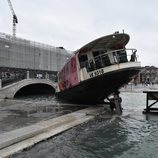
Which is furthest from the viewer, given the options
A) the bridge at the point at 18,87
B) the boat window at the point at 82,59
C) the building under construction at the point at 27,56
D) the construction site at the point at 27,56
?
the building under construction at the point at 27,56

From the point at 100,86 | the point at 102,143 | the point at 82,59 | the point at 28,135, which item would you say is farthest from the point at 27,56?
the point at 102,143

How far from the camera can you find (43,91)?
5319cm

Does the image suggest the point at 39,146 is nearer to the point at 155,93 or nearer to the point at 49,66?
the point at 155,93

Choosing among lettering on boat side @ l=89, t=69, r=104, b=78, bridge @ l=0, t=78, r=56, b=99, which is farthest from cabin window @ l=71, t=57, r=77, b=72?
bridge @ l=0, t=78, r=56, b=99

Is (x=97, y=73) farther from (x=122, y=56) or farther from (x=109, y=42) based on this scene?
(x=109, y=42)

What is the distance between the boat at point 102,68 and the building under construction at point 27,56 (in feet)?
111

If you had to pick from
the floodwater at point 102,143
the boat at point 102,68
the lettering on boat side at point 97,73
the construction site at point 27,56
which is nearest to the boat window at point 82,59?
the boat at point 102,68

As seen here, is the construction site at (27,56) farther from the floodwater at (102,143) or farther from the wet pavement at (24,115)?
the floodwater at (102,143)

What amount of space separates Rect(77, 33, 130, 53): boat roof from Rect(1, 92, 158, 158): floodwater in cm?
583

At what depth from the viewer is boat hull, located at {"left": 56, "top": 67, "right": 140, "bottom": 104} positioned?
52.7 ft

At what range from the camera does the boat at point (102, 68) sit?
52.4ft

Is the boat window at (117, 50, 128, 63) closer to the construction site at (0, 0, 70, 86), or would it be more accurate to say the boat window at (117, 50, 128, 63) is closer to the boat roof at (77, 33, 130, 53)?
the boat roof at (77, 33, 130, 53)

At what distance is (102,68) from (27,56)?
5015cm

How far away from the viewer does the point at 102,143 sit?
891cm
